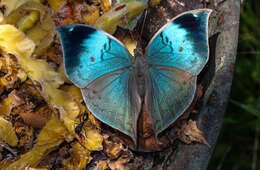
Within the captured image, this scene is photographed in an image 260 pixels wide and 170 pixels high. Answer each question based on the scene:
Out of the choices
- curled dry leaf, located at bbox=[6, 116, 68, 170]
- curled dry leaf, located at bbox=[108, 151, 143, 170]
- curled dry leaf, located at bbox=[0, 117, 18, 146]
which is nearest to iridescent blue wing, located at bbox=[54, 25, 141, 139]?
curled dry leaf, located at bbox=[108, 151, 143, 170]

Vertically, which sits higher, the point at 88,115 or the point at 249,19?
the point at 249,19

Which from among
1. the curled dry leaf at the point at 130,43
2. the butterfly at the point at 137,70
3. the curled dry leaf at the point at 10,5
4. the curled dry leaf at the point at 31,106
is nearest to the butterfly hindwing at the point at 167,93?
the butterfly at the point at 137,70

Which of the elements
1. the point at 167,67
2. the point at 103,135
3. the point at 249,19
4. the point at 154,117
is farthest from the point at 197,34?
the point at 249,19

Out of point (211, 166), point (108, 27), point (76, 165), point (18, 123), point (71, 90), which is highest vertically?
point (108, 27)

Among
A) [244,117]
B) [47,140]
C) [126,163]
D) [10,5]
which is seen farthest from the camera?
[244,117]

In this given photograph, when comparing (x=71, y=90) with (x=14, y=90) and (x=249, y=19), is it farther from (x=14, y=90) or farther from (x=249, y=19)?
(x=249, y=19)

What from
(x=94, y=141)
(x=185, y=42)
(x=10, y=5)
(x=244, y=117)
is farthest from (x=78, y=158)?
(x=244, y=117)

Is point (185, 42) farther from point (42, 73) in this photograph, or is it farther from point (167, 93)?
point (42, 73)
